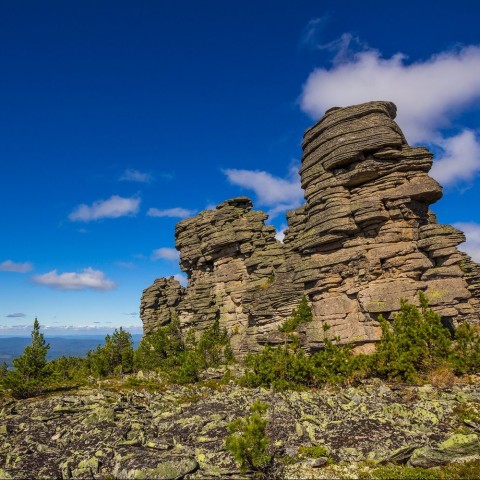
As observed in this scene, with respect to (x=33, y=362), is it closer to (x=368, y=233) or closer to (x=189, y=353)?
(x=189, y=353)

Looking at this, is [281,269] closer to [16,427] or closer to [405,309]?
[405,309]

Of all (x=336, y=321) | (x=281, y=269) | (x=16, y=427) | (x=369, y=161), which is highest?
(x=369, y=161)

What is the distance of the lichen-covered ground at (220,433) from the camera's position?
14570mm

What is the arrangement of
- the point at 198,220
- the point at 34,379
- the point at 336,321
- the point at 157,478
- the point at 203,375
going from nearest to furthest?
the point at 157,478, the point at 34,379, the point at 336,321, the point at 203,375, the point at 198,220

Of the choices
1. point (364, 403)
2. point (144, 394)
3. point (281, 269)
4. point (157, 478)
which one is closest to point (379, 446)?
point (364, 403)

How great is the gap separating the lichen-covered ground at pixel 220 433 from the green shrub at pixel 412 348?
86.2 inches

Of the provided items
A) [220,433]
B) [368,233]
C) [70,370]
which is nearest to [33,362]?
[220,433]

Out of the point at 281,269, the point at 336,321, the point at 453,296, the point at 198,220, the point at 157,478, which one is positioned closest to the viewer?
the point at 157,478

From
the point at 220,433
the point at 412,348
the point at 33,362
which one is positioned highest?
the point at 33,362

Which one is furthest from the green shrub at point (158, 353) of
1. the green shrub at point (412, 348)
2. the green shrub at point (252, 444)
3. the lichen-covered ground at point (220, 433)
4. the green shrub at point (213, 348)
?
the green shrub at point (252, 444)

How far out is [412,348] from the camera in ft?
88.7

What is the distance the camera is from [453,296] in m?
32.9

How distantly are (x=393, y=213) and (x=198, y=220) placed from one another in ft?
180

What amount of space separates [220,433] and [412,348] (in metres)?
17.9
